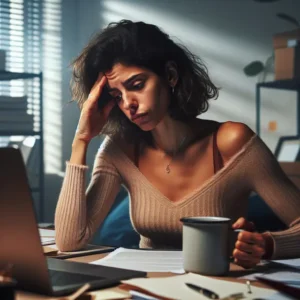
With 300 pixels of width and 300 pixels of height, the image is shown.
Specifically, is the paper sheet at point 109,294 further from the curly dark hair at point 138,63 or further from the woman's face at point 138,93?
the curly dark hair at point 138,63

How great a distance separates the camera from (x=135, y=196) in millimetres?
1640

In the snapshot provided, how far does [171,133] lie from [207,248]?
0.69 meters

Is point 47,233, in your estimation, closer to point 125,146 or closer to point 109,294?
point 125,146

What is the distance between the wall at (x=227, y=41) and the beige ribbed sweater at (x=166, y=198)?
6.60 feet

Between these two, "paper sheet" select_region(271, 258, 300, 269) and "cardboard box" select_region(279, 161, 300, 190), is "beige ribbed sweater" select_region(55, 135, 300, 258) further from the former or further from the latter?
Result: "cardboard box" select_region(279, 161, 300, 190)

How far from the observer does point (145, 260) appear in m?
1.18

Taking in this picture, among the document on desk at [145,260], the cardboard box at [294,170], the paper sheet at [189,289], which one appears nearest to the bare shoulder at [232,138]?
the document on desk at [145,260]

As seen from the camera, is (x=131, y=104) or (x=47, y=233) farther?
(x=47, y=233)

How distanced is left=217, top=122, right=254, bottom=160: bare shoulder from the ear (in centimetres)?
19

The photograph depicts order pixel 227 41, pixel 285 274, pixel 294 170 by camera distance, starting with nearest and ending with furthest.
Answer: pixel 285 274 < pixel 294 170 < pixel 227 41

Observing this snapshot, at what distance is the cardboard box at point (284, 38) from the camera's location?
10.4ft

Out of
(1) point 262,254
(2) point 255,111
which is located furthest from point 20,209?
(2) point 255,111

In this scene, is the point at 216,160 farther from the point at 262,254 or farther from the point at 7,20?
the point at 7,20

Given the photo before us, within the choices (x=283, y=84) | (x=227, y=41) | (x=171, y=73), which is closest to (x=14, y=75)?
(x=227, y=41)
